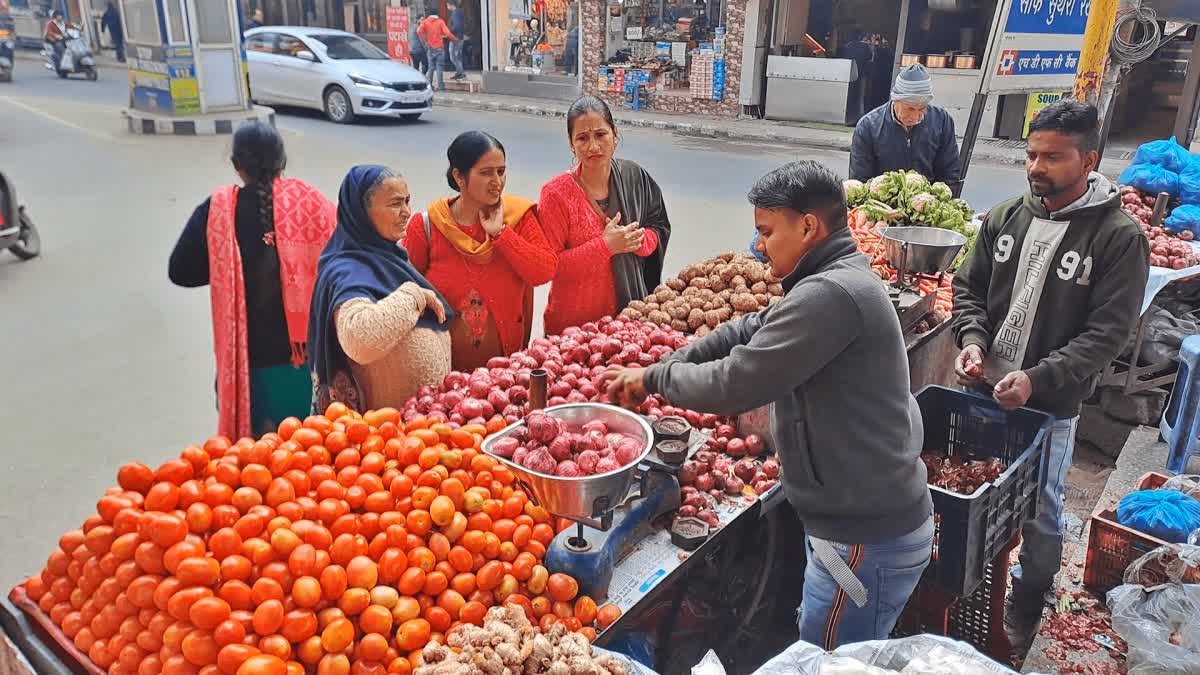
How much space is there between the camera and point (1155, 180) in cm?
638

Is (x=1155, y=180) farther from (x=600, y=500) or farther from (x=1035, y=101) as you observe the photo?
(x=1035, y=101)

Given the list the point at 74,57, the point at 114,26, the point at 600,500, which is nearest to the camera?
the point at 600,500

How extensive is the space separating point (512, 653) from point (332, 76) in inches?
614

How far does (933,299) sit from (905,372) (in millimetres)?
2221

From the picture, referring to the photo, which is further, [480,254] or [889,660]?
[480,254]

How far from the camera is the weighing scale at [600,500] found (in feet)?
6.58

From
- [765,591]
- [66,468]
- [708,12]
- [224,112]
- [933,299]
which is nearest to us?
[765,591]

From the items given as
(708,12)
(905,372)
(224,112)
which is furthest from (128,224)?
(708,12)

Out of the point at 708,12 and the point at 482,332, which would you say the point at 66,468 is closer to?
the point at 482,332

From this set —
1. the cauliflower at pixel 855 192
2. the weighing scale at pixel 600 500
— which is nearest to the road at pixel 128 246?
the weighing scale at pixel 600 500

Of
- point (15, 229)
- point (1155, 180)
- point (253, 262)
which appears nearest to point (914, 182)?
point (1155, 180)

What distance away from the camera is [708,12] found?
18.6 metres

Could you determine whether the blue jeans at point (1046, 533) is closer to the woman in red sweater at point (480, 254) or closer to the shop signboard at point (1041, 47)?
the woman in red sweater at point (480, 254)

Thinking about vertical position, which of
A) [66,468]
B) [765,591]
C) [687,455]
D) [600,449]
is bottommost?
[66,468]
